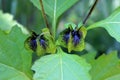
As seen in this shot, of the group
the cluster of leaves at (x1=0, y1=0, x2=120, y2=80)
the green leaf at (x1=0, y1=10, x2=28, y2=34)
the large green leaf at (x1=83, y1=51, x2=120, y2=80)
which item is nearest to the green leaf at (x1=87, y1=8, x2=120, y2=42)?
the cluster of leaves at (x1=0, y1=0, x2=120, y2=80)

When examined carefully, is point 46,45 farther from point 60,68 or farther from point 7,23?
point 7,23

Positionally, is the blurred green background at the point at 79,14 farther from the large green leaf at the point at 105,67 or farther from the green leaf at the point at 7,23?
the large green leaf at the point at 105,67

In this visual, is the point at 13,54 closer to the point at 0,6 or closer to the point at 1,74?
the point at 1,74

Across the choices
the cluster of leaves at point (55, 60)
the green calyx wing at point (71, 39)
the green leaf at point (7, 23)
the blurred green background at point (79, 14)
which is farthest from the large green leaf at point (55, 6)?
the blurred green background at point (79, 14)

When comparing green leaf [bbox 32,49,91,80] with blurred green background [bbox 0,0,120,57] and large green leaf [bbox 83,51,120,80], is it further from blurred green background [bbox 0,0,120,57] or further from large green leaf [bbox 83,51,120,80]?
blurred green background [bbox 0,0,120,57]

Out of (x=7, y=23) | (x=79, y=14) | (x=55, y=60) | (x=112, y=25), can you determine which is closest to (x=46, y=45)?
(x=55, y=60)

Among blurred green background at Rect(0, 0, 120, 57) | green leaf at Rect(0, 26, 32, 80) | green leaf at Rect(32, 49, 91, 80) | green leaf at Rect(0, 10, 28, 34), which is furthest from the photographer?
blurred green background at Rect(0, 0, 120, 57)
